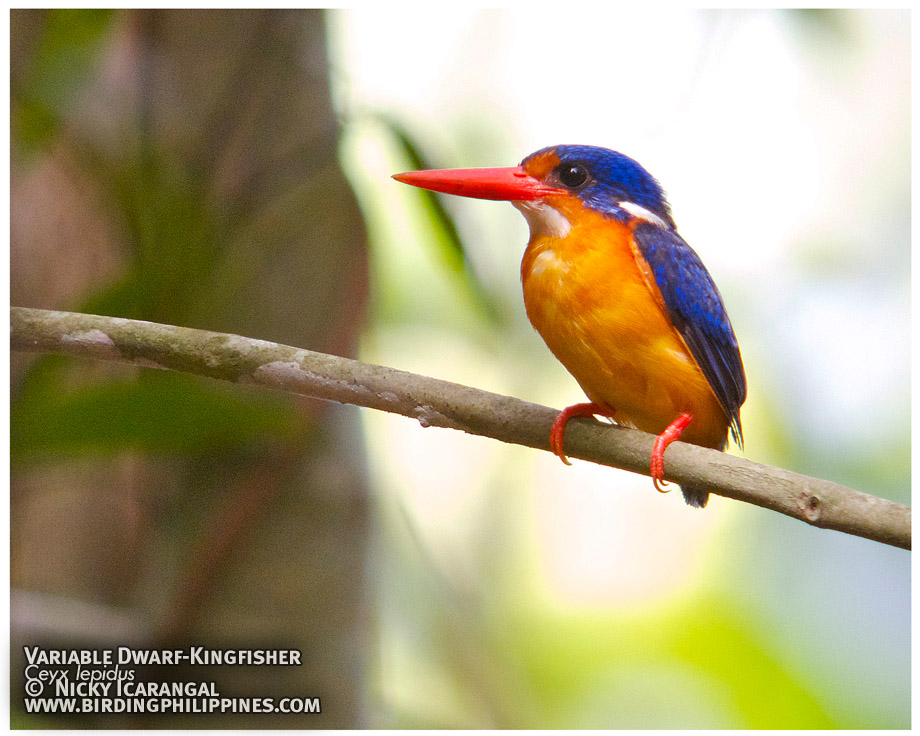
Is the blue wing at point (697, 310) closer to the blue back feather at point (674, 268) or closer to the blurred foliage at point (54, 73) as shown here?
the blue back feather at point (674, 268)

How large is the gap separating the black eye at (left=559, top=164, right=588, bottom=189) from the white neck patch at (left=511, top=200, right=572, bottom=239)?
5cm

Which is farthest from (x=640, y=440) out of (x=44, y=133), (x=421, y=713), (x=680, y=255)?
(x=44, y=133)

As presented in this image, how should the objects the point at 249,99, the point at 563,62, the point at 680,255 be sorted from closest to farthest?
the point at 680,255, the point at 563,62, the point at 249,99

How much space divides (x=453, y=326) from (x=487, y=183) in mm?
474

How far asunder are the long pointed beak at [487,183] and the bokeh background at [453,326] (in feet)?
0.54

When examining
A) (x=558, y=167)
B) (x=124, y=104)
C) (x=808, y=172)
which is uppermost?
(x=808, y=172)

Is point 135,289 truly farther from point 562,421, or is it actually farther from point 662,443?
point 662,443

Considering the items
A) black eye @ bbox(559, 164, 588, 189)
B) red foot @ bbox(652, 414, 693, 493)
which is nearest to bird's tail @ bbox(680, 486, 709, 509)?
red foot @ bbox(652, 414, 693, 493)

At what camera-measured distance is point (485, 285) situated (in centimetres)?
177

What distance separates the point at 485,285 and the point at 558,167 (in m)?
0.39

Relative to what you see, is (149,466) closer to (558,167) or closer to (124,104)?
(124,104)

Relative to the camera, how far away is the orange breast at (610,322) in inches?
51.6

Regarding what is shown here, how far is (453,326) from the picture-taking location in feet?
6.11

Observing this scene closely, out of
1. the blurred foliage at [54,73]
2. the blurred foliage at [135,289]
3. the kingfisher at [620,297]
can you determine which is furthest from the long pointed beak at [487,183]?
the blurred foliage at [54,73]
